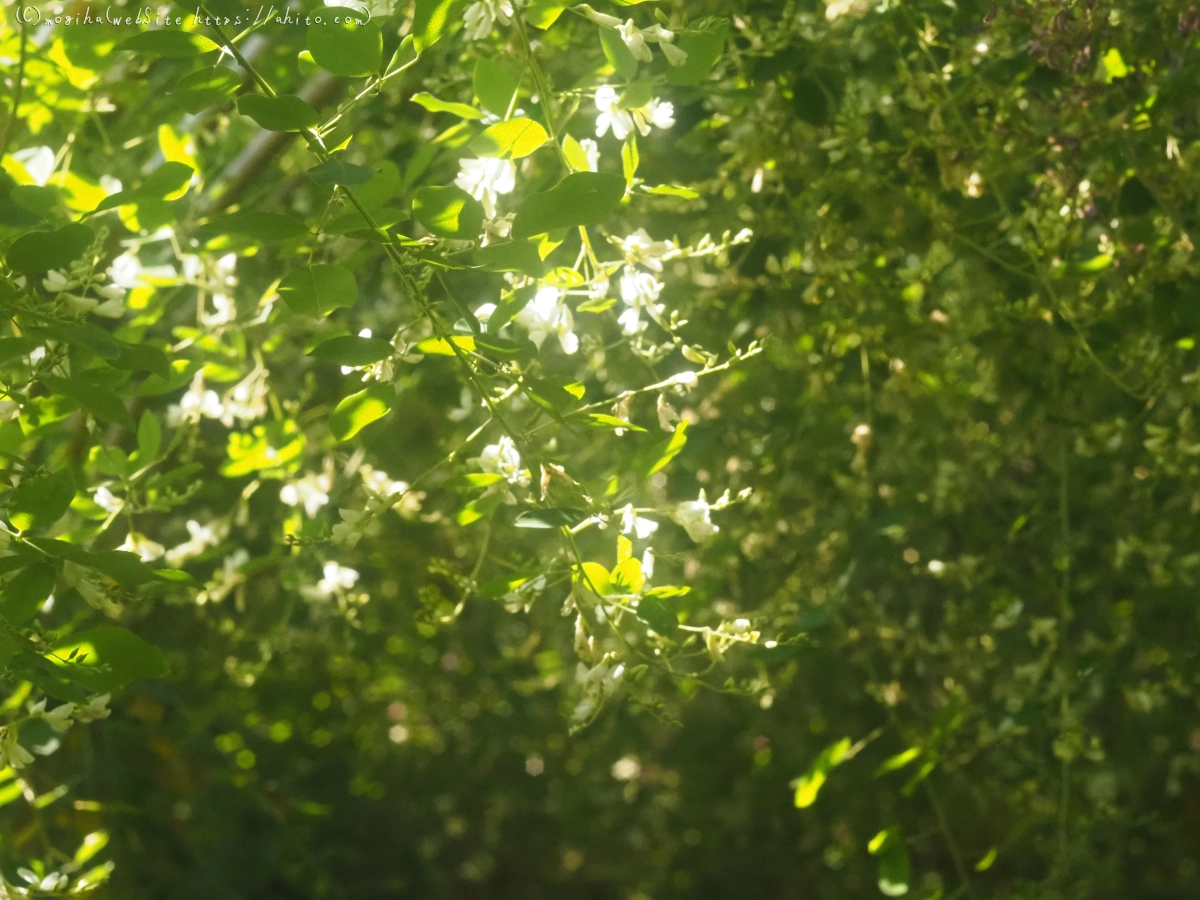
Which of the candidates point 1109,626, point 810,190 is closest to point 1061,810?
point 1109,626

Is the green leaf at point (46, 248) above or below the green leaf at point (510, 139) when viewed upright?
below

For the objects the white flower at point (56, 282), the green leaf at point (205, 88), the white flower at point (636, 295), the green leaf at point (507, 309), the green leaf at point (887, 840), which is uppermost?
the green leaf at point (205, 88)

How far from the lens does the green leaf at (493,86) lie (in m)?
0.58

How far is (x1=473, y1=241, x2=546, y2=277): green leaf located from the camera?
0.56 m

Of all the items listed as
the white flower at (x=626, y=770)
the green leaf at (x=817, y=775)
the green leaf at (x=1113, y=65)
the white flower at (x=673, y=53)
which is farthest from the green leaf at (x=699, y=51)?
the white flower at (x=626, y=770)

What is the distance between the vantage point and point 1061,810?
97 cm

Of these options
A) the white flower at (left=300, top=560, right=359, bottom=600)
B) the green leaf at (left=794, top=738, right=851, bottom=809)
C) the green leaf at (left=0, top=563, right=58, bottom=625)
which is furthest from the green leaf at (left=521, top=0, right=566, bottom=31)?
the green leaf at (left=794, top=738, right=851, bottom=809)

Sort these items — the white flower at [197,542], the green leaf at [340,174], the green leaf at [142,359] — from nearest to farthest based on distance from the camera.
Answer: the green leaf at [340,174], the green leaf at [142,359], the white flower at [197,542]

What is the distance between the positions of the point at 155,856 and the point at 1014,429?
1600 millimetres

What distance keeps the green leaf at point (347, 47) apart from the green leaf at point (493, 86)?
0.19ft

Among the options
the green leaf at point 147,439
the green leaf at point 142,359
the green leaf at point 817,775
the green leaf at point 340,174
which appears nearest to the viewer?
the green leaf at point 340,174

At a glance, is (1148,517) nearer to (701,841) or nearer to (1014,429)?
(1014,429)

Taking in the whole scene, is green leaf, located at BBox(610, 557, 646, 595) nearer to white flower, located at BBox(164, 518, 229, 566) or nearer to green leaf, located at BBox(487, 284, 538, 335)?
green leaf, located at BBox(487, 284, 538, 335)

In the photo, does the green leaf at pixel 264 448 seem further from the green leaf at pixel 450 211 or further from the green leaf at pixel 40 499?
the green leaf at pixel 450 211
